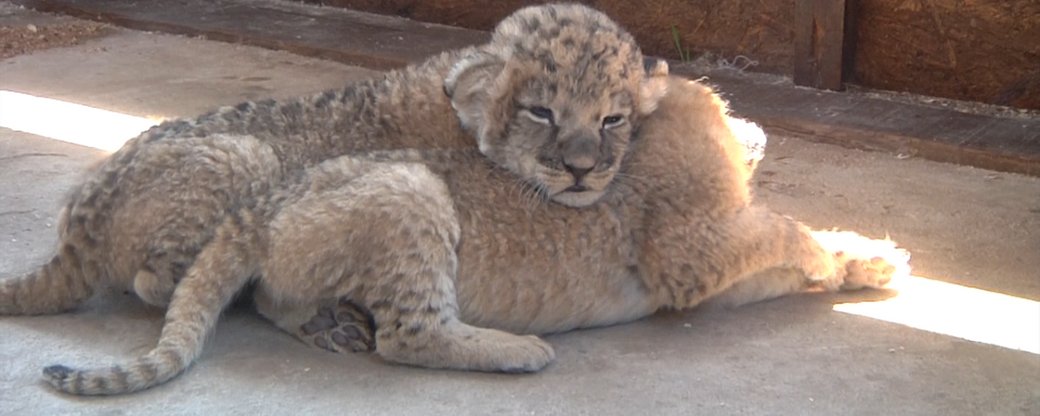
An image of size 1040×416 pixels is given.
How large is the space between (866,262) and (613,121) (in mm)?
1184

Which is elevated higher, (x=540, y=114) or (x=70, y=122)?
(x=540, y=114)

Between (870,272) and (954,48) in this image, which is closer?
(870,272)

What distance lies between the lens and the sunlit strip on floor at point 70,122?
8195 mm

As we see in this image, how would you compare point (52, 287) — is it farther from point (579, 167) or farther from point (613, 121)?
point (613, 121)

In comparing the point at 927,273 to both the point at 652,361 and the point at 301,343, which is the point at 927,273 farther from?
the point at 301,343

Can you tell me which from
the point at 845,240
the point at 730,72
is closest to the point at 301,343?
the point at 845,240

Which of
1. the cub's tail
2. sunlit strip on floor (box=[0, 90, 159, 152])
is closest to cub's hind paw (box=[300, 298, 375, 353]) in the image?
the cub's tail

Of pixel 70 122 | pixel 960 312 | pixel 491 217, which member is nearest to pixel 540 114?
pixel 491 217

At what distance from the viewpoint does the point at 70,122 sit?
855 centimetres

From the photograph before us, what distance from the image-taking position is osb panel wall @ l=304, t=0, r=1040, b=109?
27.0 ft

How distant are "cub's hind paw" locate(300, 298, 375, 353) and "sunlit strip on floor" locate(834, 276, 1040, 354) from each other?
184 cm

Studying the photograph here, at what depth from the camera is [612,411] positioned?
4832mm

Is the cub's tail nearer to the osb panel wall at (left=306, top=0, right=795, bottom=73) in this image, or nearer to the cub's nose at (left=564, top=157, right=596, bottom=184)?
the cub's nose at (left=564, top=157, right=596, bottom=184)

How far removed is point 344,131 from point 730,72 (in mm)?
3929
